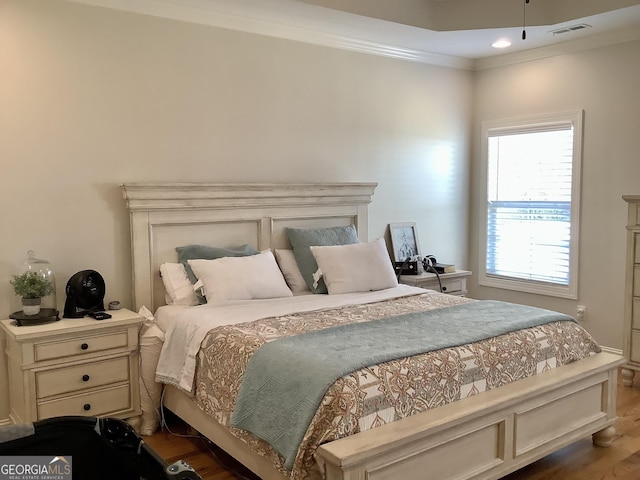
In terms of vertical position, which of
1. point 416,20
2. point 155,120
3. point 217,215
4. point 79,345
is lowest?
point 79,345

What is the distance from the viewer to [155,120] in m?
3.68

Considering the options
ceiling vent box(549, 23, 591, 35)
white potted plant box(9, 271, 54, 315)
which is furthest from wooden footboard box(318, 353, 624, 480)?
ceiling vent box(549, 23, 591, 35)

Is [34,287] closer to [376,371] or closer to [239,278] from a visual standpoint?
[239,278]

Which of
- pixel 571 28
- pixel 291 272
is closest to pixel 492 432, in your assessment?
pixel 291 272

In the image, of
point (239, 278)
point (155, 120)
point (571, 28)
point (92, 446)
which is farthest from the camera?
point (571, 28)

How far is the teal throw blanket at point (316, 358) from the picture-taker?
2.25 metres

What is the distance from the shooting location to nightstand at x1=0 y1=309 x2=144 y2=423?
297cm

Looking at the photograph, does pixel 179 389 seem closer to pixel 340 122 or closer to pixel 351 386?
pixel 351 386

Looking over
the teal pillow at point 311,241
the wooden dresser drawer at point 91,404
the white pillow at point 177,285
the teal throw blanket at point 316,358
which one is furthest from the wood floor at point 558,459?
the teal pillow at point 311,241

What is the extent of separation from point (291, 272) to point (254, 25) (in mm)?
1725

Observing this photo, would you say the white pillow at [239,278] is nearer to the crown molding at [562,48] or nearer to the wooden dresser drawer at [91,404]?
the wooden dresser drawer at [91,404]

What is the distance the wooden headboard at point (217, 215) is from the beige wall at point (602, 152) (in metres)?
1.73

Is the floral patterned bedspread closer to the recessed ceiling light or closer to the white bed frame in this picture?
the white bed frame

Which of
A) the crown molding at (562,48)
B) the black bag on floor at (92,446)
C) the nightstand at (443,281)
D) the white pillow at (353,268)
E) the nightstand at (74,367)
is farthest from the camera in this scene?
the nightstand at (443,281)
